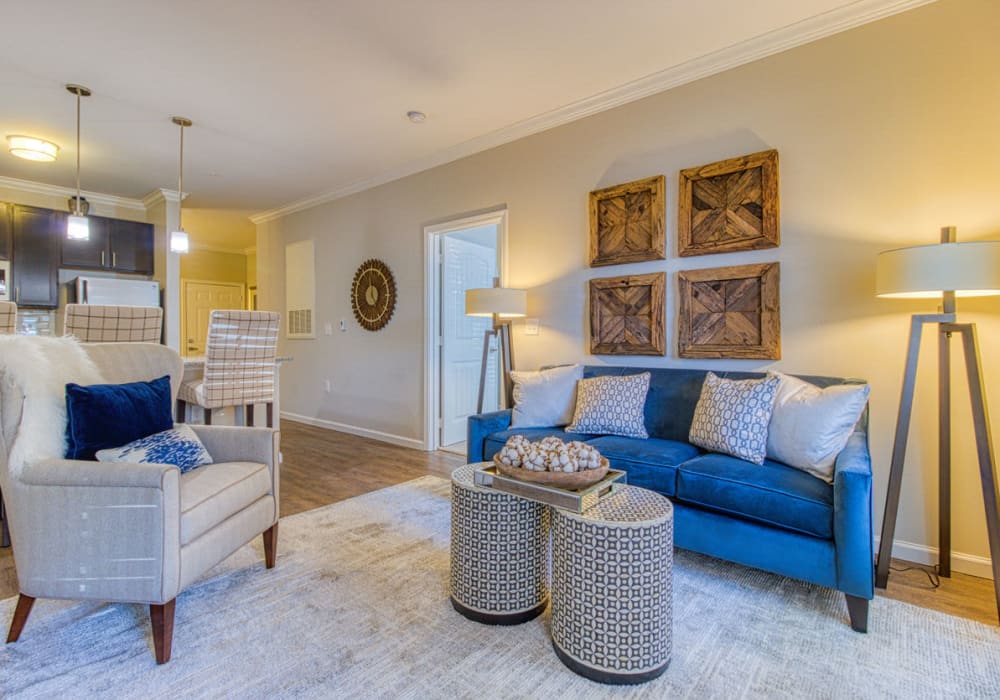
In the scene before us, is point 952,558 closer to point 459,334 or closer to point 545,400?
point 545,400

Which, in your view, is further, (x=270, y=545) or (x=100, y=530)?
(x=270, y=545)

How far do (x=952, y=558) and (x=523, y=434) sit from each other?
2.06 m

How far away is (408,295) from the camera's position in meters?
4.59

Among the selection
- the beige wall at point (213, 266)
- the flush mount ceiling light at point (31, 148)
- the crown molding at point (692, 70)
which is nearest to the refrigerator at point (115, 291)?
the flush mount ceiling light at point (31, 148)

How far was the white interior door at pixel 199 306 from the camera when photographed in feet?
25.6

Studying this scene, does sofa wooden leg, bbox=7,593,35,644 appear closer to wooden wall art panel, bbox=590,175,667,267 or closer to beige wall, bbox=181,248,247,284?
wooden wall art panel, bbox=590,175,667,267

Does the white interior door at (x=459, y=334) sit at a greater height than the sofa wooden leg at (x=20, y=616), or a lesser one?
greater

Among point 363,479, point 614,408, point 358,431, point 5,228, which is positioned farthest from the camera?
point 358,431

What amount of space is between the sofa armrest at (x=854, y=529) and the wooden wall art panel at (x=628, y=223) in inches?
65.9

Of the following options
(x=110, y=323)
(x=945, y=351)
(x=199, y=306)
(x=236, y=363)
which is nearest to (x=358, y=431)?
(x=236, y=363)

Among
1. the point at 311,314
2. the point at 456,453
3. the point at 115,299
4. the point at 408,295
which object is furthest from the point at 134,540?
the point at 115,299

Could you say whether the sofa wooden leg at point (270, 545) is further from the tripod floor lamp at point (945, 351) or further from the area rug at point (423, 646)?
the tripod floor lamp at point (945, 351)

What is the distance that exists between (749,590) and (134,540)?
7.45 feet

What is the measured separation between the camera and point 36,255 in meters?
4.96
